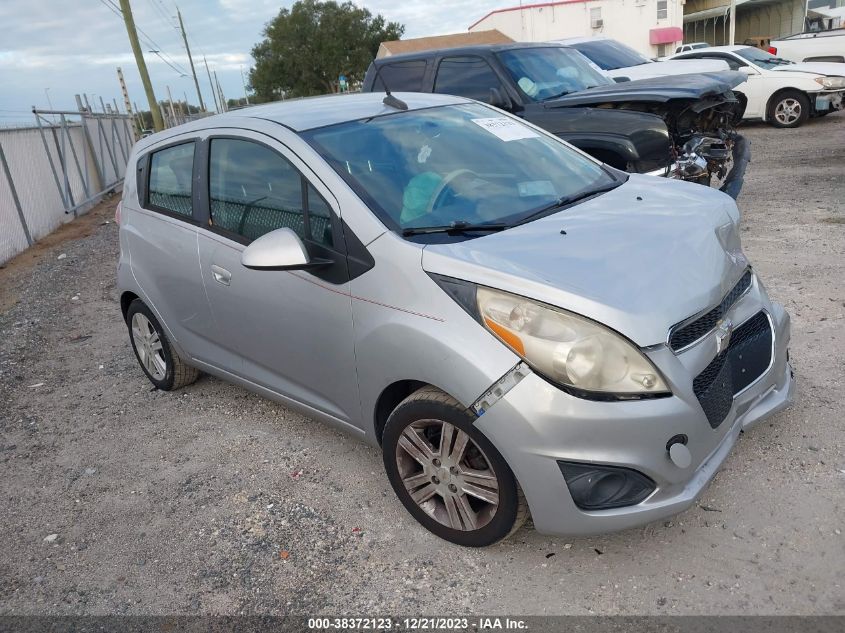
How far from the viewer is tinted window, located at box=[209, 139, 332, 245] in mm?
3242

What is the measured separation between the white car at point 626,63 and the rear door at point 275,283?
6.93m

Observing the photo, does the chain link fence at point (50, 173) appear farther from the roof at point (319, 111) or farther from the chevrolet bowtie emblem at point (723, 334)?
the chevrolet bowtie emblem at point (723, 334)

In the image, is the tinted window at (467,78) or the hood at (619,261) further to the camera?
the tinted window at (467,78)

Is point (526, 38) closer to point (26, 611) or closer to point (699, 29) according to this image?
point (699, 29)

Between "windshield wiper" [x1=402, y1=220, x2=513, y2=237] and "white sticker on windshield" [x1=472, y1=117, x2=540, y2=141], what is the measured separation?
3.18 ft

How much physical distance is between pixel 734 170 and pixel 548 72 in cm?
238

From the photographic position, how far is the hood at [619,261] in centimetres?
245

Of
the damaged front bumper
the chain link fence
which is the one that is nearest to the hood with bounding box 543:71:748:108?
the damaged front bumper

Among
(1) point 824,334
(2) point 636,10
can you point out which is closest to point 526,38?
(2) point 636,10

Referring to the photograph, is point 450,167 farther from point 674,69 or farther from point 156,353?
point 674,69

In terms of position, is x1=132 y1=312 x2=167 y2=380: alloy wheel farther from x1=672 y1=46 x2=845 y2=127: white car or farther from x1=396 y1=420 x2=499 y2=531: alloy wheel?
x1=672 y1=46 x2=845 y2=127: white car

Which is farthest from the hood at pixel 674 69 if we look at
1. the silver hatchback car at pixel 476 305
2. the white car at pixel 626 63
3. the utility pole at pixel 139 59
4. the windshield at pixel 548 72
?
the utility pole at pixel 139 59

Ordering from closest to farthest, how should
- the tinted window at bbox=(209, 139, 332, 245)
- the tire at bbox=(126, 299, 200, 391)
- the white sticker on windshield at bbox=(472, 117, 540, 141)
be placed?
the tinted window at bbox=(209, 139, 332, 245)
the white sticker on windshield at bbox=(472, 117, 540, 141)
the tire at bbox=(126, 299, 200, 391)

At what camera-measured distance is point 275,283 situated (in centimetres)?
334
